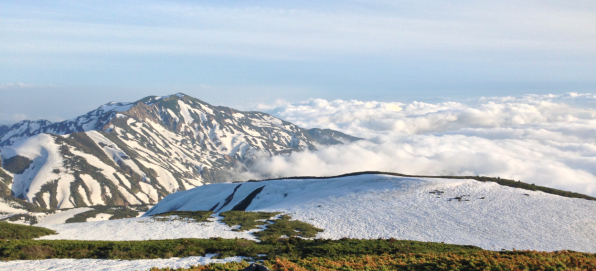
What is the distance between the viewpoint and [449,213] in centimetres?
5244

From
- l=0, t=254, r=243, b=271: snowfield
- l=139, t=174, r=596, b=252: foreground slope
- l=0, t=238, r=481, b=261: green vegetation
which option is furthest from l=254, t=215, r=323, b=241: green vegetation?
l=0, t=254, r=243, b=271: snowfield

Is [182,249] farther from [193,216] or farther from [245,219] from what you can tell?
[193,216]

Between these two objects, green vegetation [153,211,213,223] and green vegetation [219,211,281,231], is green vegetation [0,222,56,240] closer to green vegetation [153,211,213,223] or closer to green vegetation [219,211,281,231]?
green vegetation [153,211,213,223]

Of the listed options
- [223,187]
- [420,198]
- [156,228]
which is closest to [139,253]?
[156,228]

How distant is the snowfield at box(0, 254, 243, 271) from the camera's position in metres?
25.5

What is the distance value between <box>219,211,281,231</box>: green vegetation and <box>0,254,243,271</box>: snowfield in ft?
60.4

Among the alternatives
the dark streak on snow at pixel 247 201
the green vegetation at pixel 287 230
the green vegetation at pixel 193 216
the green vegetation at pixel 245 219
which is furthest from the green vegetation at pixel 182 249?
the dark streak on snow at pixel 247 201

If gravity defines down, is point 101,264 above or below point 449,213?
below

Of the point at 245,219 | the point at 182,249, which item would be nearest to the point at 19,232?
the point at 182,249

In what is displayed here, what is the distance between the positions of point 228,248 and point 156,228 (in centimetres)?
2051

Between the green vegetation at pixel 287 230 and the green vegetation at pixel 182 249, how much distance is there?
786cm

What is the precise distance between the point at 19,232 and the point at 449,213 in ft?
194

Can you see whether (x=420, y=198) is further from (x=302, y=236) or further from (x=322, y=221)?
(x=302, y=236)

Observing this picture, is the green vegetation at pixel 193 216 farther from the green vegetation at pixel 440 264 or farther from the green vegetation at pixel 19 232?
the green vegetation at pixel 440 264
